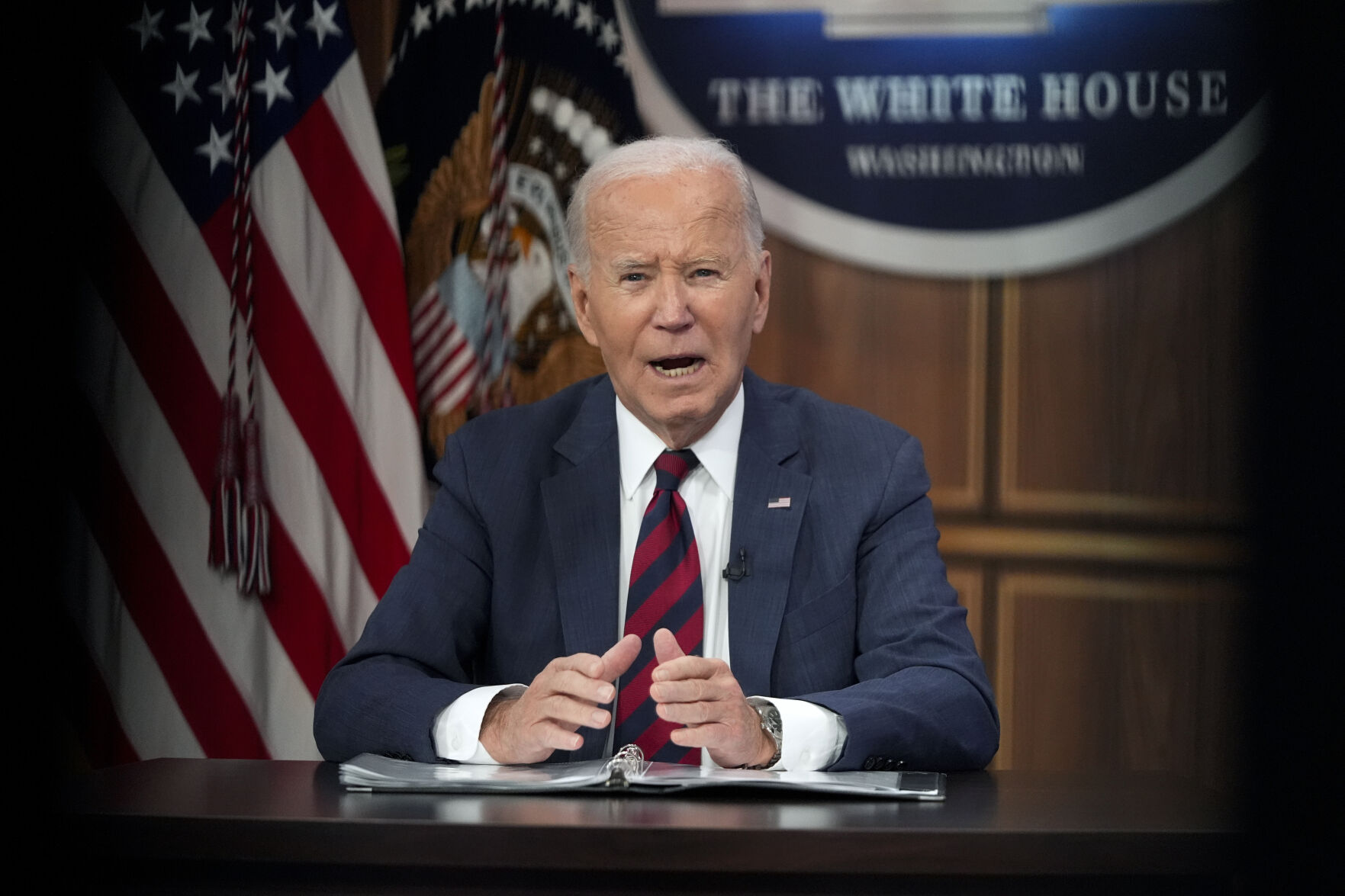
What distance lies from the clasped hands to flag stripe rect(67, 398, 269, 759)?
1380 millimetres

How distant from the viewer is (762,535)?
1.97m

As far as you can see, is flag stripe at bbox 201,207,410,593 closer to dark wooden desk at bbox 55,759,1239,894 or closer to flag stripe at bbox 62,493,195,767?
flag stripe at bbox 62,493,195,767

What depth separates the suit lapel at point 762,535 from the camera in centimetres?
191

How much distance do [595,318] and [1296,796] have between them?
4.69 feet

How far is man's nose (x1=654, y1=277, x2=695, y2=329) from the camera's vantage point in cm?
196

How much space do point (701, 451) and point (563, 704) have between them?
2.09 ft

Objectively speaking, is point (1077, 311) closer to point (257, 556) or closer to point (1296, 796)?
point (257, 556)

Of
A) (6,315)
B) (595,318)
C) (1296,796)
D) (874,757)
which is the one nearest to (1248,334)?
(1296,796)

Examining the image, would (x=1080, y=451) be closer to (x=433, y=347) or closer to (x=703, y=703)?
(x=433, y=347)

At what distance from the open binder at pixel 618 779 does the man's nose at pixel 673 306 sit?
0.71 metres

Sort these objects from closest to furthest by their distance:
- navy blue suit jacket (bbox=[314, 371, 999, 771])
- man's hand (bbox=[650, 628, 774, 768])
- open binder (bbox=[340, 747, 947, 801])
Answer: open binder (bbox=[340, 747, 947, 801]) < man's hand (bbox=[650, 628, 774, 768]) < navy blue suit jacket (bbox=[314, 371, 999, 771])

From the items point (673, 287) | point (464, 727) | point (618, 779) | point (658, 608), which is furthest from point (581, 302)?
point (618, 779)

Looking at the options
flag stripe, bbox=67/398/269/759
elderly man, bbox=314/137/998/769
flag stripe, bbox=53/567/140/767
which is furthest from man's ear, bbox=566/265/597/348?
flag stripe, bbox=53/567/140/767

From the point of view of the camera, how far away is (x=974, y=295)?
2.91 metres
